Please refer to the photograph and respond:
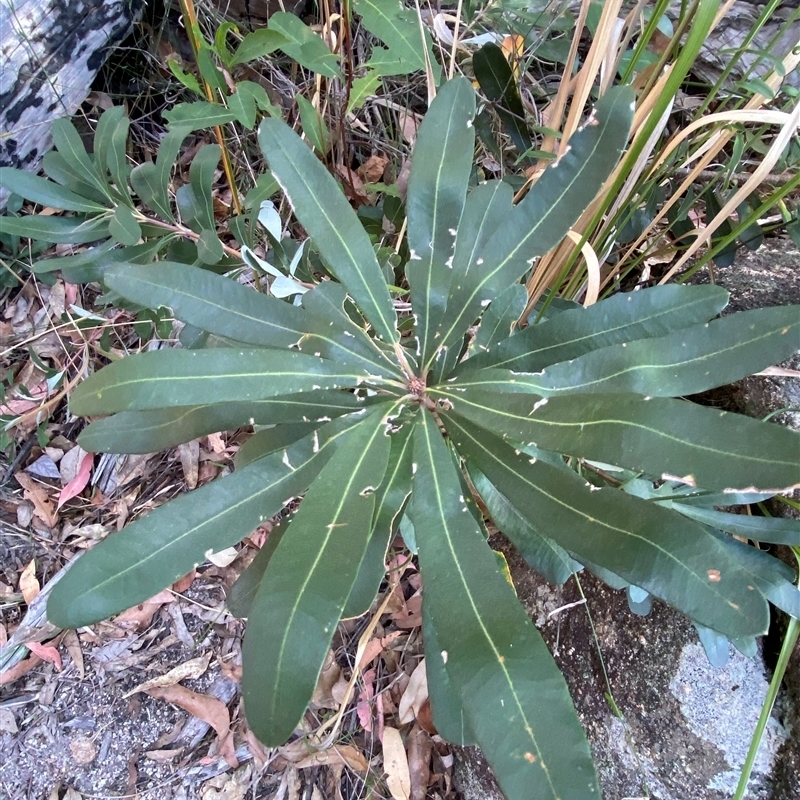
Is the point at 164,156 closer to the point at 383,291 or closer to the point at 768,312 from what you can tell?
the point at 383,291

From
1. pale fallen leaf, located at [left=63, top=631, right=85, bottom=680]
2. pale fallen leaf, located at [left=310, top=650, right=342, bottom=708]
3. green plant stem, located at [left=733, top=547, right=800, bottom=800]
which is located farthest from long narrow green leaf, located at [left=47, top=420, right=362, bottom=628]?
pale fallen leaf, located at [left=63, top=631, right=85, bottom=680]

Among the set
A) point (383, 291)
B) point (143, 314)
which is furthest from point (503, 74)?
point (143, 314)

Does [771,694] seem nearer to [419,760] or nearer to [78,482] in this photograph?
[419,760]

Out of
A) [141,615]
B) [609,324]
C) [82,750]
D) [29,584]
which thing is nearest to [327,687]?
[141,615]

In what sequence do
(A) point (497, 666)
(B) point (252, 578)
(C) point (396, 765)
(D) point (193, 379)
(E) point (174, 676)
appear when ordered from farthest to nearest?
(E) point (174, 676) < (C) point (396, 765) < (B) point (252, 578) < (D) point (193, 379) < (A) point (497, 666)

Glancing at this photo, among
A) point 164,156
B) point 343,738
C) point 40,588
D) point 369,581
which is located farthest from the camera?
point 40,588

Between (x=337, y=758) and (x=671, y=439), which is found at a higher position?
(x=671, y=439)
